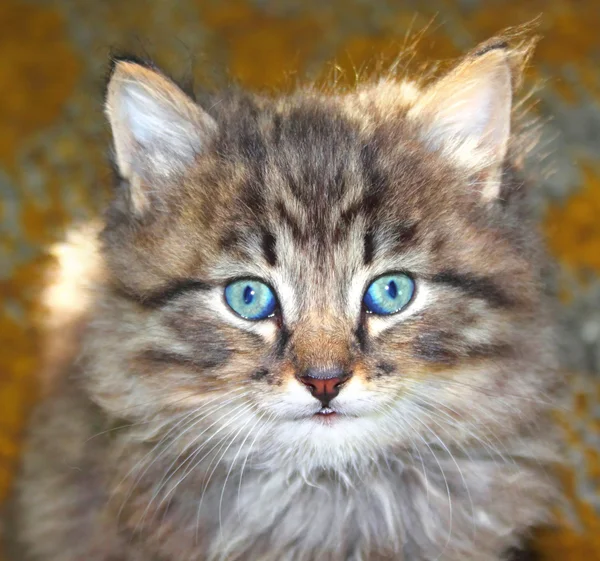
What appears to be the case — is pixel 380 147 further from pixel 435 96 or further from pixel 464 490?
pixel 464 490

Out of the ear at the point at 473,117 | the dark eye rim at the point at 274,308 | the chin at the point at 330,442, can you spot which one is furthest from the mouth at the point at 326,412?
the ear at the point at 473,117

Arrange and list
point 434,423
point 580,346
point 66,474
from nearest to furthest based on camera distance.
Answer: point 434,423 < point 66,474 < point 580,346

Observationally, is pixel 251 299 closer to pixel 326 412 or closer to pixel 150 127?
pixel 326 412

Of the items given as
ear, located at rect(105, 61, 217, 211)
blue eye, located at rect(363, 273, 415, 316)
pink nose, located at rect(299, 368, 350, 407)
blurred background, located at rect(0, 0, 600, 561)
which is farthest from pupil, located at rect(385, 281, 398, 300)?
blurred background, located at rect(0, 0, 600, 561)

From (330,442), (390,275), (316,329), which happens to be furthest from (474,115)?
(330,442)

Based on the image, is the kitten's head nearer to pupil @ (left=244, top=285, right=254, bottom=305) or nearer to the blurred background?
pupil @ (left=244, top=285, right=254, bottom=305)

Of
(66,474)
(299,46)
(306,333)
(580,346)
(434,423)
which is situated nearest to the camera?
(306,333)

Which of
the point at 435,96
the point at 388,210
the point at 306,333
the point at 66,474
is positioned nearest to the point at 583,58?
the point at 435,96
